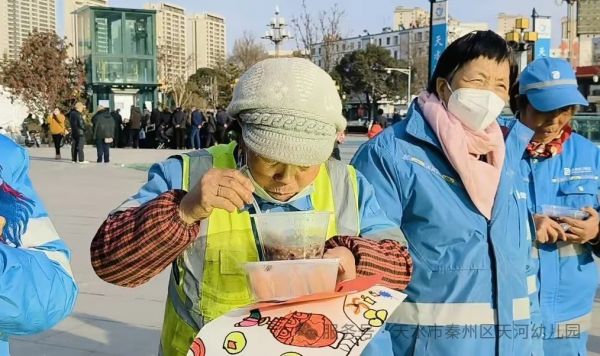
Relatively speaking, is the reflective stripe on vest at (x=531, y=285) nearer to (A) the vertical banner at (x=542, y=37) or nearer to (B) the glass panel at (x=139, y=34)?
(A) the vertical banner at (x=542, y=37)

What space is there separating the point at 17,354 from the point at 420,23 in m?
76.8

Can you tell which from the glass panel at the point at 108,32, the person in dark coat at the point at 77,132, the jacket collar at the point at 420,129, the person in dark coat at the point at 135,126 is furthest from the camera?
the glass panel at the point at 108,32

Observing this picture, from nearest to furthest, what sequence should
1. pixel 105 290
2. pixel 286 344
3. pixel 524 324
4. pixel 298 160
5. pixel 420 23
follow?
pixel 286 344 < pixel 298 160 < pixel 524 324 < pixel 105 290 < pixel 420 23

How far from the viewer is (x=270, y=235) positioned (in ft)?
4.67

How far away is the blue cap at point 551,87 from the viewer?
2.83 m

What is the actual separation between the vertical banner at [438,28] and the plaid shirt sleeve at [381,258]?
463 inches

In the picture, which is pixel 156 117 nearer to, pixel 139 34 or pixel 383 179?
pixel 139 34

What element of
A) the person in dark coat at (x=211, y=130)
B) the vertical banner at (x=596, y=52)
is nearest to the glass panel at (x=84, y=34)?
the person in dark coat at (x=211, y=130)

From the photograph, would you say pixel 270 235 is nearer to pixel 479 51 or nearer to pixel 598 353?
pixel 479 51

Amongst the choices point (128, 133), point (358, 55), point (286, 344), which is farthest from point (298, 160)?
point (358, 55)

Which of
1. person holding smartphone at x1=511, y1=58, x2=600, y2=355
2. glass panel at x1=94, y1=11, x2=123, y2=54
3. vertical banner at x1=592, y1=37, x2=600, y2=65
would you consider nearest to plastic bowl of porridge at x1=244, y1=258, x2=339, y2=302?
person holding smartphone at x1=511, y1=58, x2=600, y2=355

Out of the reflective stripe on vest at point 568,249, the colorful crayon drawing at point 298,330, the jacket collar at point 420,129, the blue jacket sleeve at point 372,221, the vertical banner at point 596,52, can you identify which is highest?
the vertical banner at point 596,52

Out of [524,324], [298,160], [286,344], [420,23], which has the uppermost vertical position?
[420,23]

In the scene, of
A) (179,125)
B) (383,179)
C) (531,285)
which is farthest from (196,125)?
(383,179)
